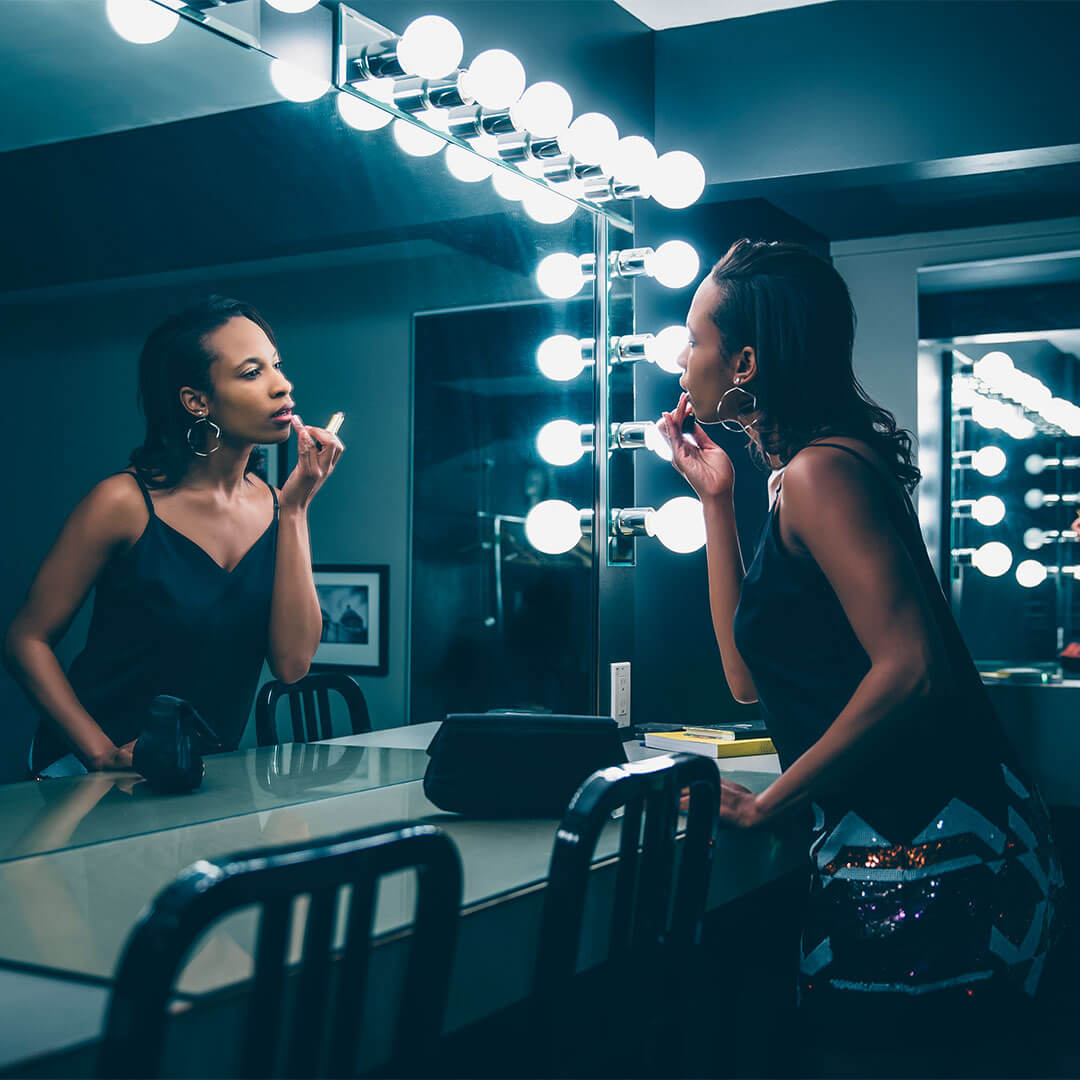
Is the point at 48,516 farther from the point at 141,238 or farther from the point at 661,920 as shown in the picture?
the point at 661,920

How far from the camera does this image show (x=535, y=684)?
243 cm

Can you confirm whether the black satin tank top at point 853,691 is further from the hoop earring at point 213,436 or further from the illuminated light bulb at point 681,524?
the illuminated light bulb at point 681,524

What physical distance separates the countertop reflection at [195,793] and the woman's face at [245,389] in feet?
1.51

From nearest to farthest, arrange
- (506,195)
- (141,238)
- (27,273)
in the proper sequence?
(27,273) < (141,238) < (506,195)

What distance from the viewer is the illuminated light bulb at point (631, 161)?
243 centimetres

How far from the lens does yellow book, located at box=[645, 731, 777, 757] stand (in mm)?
2139

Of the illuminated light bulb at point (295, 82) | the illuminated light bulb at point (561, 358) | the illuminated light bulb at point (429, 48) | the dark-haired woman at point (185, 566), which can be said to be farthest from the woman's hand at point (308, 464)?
the illuminated light bulb at point (561, 358)

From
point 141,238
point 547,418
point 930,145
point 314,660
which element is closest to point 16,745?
point 314,660

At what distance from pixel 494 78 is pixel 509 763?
1.24 metres

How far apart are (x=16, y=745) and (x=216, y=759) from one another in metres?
0.32

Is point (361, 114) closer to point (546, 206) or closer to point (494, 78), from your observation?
point (494, 78)

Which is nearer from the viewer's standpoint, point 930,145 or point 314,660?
point 314,660

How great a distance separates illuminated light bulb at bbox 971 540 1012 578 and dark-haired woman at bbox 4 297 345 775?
2.40 metres

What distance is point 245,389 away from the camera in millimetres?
1651
